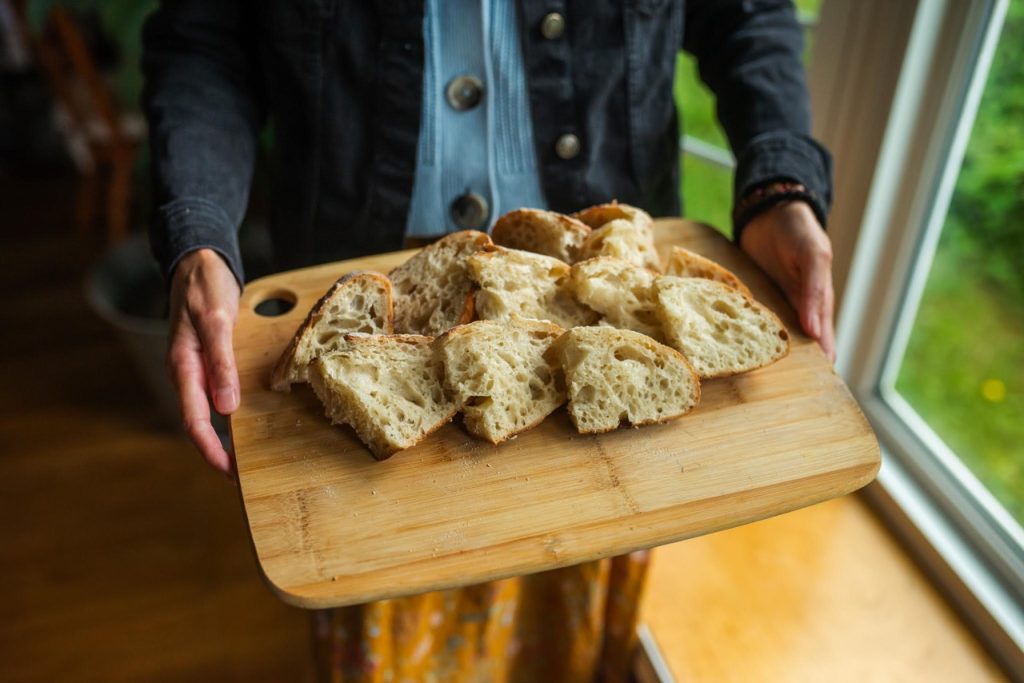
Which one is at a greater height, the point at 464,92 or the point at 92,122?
the point at 464,92

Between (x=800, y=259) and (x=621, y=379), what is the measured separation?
1.01ft

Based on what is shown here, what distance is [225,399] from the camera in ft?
2.81

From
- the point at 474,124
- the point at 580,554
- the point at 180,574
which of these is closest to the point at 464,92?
the point at 474,124

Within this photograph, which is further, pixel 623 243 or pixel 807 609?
pixel 807 609

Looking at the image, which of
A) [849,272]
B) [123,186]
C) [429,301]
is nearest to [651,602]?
[849,272]

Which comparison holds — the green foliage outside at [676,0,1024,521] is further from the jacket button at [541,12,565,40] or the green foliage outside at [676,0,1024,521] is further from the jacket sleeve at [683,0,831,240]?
the jacket button at [541,12,565,40]

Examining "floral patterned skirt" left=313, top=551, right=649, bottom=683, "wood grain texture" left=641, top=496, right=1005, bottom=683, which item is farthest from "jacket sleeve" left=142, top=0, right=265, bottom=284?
"wood grain texture" left=641, top=496, right=1005, bottom=683

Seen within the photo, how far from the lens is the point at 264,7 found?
1065 mm

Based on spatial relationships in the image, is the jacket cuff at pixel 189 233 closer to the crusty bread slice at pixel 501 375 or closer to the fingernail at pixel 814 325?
the crusty bread slice at pixel 501 375

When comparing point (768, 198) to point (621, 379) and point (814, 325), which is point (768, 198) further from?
point (621, 379)

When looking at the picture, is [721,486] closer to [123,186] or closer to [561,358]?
[561,358]

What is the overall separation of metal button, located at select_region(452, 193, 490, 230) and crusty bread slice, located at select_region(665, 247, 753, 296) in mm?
269

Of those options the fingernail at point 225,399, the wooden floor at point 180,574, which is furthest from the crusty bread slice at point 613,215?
the wooden floor at point 180,574

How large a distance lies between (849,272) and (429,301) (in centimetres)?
82
